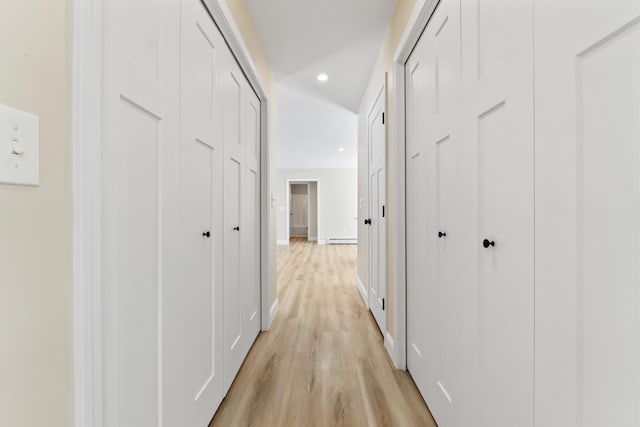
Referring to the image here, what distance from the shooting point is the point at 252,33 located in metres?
2.12

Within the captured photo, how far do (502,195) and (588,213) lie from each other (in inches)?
12.4

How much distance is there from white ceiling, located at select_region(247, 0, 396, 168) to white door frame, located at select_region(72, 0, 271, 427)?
65.7 inches

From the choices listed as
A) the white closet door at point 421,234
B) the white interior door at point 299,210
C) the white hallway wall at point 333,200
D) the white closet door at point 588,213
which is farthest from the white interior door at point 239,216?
the white interior door at point 299,210

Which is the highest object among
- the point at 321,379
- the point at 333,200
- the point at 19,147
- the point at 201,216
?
the point at 333,200

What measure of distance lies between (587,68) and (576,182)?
23 centimetres

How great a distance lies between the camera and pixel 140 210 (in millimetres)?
863

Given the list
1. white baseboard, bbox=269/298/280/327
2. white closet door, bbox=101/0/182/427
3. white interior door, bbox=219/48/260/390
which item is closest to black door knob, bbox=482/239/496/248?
white closet door, bbox=101/0/182/427

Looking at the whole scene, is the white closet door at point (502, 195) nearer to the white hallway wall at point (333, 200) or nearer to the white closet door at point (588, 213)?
the white closet door at point (588, 213)

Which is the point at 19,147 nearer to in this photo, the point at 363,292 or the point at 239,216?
the point at 239,216

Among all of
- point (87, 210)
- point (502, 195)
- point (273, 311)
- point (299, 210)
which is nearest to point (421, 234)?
point (502, 195)

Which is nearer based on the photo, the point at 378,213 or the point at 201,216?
the point at 201,216

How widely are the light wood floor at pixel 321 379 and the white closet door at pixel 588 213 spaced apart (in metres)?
0.99

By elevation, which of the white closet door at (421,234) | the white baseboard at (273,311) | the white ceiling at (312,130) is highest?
the white ceiling at (312,130)

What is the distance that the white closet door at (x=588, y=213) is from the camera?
0.51 meters
